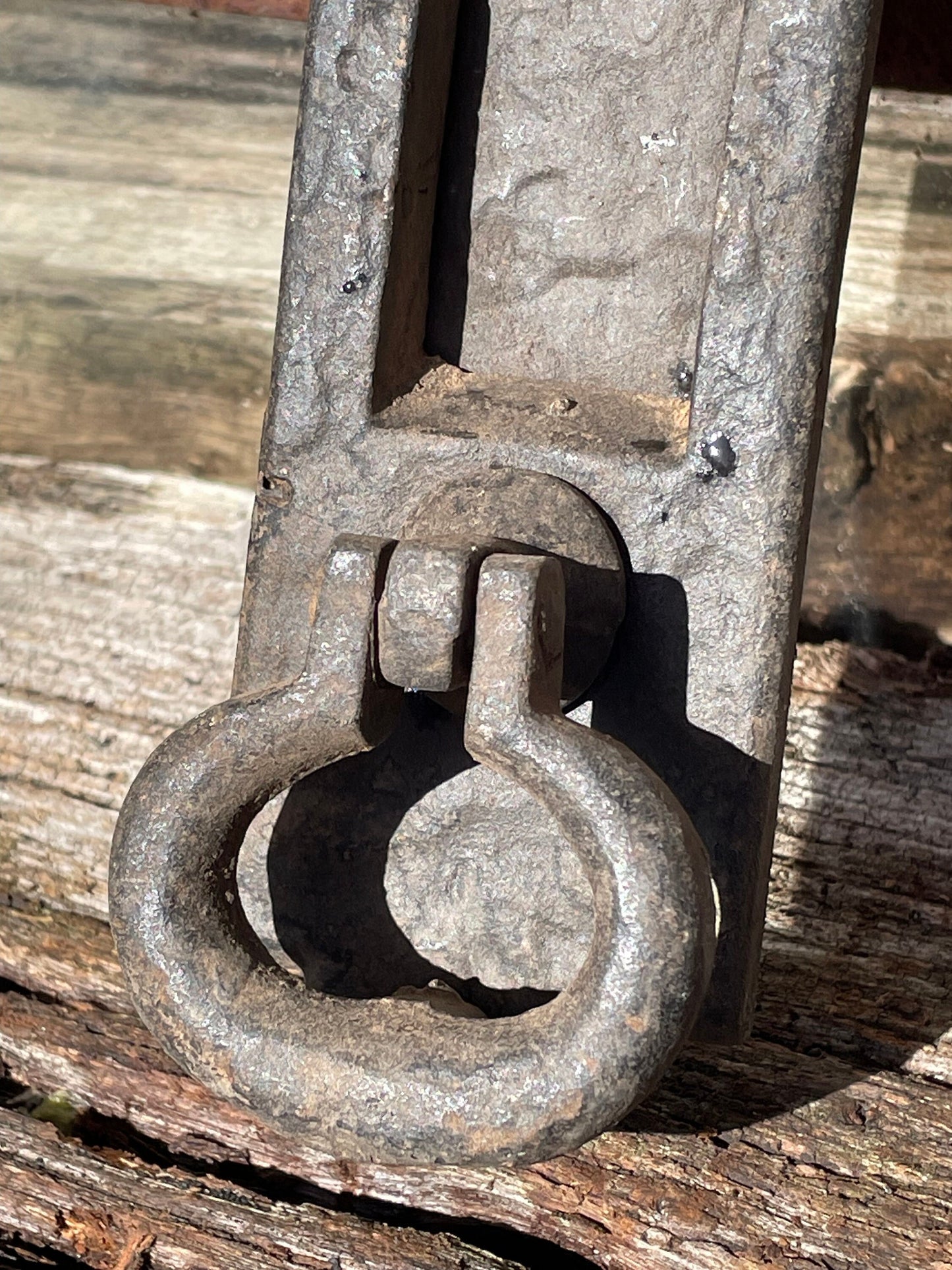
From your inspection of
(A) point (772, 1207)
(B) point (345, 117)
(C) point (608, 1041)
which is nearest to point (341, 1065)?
(C) point (608, 1041)

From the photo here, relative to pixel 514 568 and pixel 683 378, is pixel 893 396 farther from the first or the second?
pixel 514 568

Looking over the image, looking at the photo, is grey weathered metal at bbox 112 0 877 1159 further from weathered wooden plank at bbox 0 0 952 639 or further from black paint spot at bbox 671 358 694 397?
weathered wooden plank at bbox 0 0 952 639

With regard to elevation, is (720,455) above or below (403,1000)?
above

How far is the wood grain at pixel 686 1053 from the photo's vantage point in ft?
3.30

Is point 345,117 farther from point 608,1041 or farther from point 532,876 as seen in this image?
point 608,1041

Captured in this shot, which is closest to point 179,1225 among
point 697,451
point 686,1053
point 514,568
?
point 686,1053

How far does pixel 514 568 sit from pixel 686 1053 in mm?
449

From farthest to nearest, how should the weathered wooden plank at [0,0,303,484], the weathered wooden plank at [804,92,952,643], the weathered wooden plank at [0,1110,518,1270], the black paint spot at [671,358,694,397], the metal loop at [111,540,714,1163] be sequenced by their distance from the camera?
the weathered wooden plank at [0,0,303,484]
the weathered wooden plank at [804,92,952,643]
the black paint spot at [671,358,694,397]
the weathered wooden plank at [0,1110,518,1270]
the metal loop at [111,540,714,1163]

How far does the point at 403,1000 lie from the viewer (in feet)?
3.18

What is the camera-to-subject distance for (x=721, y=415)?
1055mm

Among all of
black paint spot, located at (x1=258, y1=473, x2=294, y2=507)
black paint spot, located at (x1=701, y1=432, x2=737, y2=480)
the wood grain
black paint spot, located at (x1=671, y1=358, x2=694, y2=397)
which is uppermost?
black paint spot, located at (x1=671, y1=358, x2=694, y2=397)

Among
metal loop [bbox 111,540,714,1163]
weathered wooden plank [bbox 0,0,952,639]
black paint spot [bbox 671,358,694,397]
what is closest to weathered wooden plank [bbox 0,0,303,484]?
weathered wooden plank [bbox 0,0,952,639]

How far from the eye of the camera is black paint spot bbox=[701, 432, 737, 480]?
1057 millimetres

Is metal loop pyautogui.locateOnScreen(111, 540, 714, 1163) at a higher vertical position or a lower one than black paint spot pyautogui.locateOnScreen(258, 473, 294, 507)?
lower
